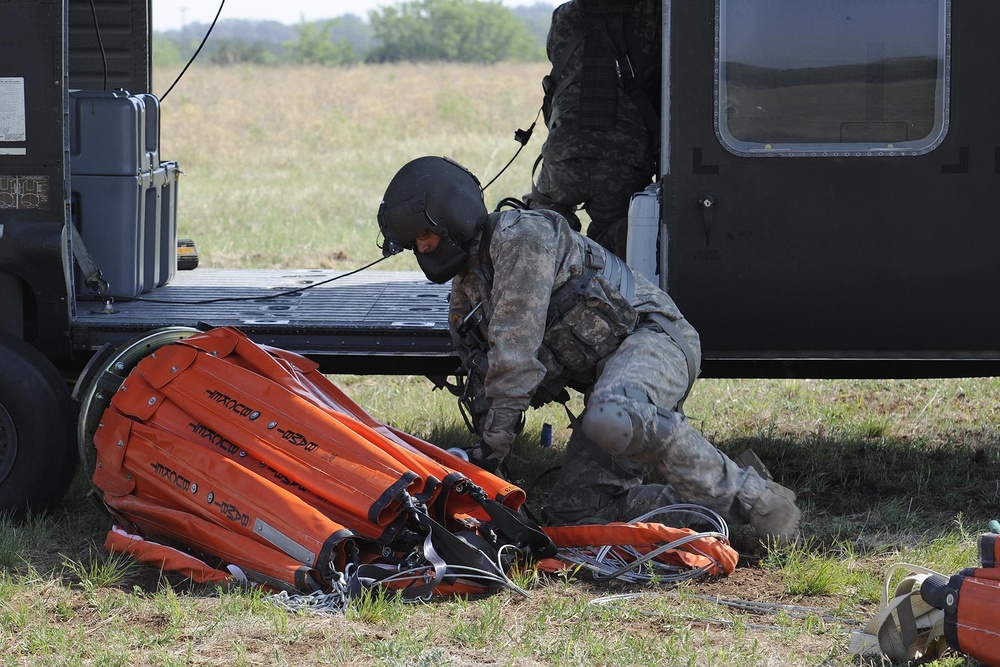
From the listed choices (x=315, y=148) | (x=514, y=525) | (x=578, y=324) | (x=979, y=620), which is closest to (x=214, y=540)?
(x=514, y=525)

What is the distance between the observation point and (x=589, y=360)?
14.2 ft

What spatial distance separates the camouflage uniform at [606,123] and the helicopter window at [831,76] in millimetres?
1176

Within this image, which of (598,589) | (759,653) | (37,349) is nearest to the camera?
(759,653)

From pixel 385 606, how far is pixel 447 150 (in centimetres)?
1552

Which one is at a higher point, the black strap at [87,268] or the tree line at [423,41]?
the tree line at [423,41]

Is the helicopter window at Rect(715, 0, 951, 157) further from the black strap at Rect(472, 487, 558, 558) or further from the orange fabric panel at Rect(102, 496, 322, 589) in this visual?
Answer: the orange fabric panel at Rect(102, 496, 322, 589)

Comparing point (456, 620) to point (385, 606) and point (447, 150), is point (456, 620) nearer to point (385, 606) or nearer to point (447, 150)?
point (385, 606)

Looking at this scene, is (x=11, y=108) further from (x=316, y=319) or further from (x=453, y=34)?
(x=453, y=34)

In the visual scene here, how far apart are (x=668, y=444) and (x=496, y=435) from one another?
1.88 feet

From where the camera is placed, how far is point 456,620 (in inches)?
140

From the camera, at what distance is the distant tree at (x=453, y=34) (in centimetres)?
6053

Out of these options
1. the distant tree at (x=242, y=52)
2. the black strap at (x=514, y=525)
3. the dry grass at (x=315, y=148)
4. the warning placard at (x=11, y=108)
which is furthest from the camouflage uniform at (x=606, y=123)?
the distant tree at (x=242, y=52)

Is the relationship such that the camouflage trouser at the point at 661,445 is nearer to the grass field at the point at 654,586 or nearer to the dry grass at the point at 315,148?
the grass field at the point at 654,586

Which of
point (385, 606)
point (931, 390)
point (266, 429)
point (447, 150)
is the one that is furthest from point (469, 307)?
point (447, 150)
